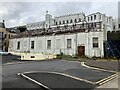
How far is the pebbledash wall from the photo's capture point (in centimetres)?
3312

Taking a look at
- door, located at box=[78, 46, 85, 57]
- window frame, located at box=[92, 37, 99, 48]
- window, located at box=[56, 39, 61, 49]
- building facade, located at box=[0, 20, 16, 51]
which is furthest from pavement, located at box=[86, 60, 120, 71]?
building facade, located at box=[0, 20, 16, 51]

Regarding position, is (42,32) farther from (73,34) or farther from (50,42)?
(73,34)

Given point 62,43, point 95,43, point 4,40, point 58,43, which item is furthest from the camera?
point 4,40

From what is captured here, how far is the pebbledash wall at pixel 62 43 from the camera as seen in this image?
3312 cm

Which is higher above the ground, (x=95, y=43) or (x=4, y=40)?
(x=4, y=40)

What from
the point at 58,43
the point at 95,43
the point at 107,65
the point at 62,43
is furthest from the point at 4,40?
the point at 107,65

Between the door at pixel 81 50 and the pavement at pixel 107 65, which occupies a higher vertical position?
the door at pixel 81 50

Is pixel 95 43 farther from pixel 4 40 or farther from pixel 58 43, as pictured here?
pixel 4 40

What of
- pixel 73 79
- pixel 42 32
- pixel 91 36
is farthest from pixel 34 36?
pixel 73 79

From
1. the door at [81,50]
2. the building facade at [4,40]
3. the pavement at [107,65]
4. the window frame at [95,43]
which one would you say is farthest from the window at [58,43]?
the building facade at [4,40]

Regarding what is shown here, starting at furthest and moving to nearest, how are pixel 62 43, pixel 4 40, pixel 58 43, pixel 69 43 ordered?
pixel 4 40
pixel 58 43
pixel 62 43
pixel 69 43

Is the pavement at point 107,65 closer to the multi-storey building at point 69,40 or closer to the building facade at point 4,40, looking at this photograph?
the multi-storey building at point 69,40

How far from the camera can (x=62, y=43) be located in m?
37.8

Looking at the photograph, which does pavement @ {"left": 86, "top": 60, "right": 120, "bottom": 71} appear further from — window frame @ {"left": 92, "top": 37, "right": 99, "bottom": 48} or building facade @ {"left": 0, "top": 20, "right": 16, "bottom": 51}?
building facade @ {"left": 0, "top": 20, "right": 16, "bottom": 51}
